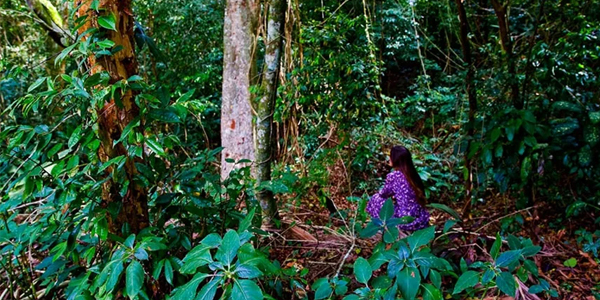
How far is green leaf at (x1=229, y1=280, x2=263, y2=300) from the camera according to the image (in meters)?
1.15

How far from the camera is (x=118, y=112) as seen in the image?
5.06 ft

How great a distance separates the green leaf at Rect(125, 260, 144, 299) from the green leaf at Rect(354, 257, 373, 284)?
0.69 meters

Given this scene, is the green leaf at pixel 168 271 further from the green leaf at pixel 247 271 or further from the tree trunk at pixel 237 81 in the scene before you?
the tree trunk at pixel 237 81

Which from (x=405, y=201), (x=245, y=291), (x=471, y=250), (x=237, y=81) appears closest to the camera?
(x=245, y=291)

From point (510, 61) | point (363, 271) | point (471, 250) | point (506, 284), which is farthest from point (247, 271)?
point (510, 61)

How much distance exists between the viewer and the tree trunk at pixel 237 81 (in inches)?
170

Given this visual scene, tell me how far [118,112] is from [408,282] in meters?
1.16

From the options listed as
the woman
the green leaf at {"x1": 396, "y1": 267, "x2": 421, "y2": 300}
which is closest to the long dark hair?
the woman

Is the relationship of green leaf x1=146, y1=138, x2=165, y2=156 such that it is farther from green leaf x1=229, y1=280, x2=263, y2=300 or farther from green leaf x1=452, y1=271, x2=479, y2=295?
green leaf x1=452, y1=271, x2=479, y2=295

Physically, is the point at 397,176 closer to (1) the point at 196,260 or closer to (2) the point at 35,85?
(1) the point at 196,260

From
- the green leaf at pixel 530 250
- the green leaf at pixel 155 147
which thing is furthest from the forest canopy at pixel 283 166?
the green leaf at pixel 530 250

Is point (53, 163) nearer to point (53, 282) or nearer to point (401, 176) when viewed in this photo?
point (53, 282)

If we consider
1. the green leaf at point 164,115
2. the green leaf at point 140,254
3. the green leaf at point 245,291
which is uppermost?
the green leaf at point 164,115

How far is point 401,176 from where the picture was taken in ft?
10.4
